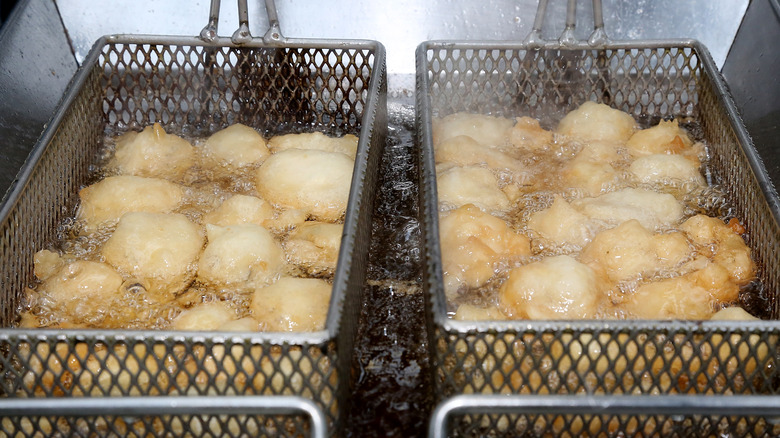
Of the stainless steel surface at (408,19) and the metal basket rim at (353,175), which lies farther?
the stainless steel surface at (408,19)

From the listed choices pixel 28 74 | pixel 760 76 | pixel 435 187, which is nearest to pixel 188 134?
pixel 28 74

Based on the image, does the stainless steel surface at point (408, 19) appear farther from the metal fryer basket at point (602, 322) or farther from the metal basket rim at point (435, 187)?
the metal basket rim at point (435, 187)

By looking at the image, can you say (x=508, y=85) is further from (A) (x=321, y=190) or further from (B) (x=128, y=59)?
(B) (x=128, y=59)

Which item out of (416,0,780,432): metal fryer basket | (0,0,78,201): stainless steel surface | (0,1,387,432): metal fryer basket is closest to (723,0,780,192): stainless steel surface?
(416,0,780,432): metal fryer basket

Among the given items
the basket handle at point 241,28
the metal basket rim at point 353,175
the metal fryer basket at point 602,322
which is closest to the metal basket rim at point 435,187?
the metal fryer basket at point 602,322

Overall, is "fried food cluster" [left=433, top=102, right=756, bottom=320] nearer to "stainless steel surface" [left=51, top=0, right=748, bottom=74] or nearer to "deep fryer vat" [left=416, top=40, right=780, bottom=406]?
"deep fryer vat" [left=416, top=40, right=780, bottom=406]

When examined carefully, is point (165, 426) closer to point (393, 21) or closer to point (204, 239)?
point (204, 239)

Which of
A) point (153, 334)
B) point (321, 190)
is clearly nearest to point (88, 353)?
point (153, 334)
